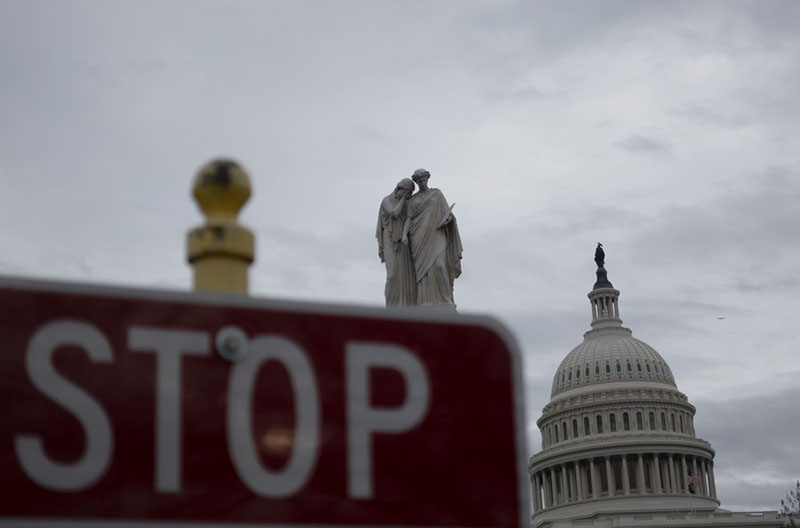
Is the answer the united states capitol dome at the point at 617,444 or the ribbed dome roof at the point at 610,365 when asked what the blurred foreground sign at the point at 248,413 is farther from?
the ribbed dome roof at the point at 610,365

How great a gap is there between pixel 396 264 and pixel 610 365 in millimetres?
130264

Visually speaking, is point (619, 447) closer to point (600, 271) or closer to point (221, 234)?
point (600, 271)

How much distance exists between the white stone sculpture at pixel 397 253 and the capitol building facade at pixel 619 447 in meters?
114

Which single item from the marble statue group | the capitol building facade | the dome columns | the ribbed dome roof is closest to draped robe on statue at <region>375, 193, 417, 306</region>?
the marble statue group

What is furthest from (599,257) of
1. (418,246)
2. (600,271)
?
(418,246)

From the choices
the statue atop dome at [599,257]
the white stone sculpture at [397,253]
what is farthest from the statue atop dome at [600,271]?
the white stone sculpture at [397,253]

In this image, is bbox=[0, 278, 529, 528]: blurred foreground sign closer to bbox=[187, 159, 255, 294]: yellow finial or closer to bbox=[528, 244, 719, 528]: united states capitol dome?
bbox=[187, 159, 255, 294]: yellow finial

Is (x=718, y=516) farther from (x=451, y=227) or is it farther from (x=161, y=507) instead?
(x=161, y=507)

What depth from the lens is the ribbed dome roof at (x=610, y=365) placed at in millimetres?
145375

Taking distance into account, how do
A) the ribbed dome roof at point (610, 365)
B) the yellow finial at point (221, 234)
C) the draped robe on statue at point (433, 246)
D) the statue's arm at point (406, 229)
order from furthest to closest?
1. the ribbed dome roof at point (610, 365)
2. the statue's arm at point (406, 229)
3. the draped robe on statue at point (433, 246)
4. the yellow finial at point (221, 234)

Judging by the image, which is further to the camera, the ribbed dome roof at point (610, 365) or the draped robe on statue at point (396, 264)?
the ribbed dome roof at point (610, 365)

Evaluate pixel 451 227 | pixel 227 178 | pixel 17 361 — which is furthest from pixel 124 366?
pixel 451 227

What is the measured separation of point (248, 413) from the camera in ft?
10.7

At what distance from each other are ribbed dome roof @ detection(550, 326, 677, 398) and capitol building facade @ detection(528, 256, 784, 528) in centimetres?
11
